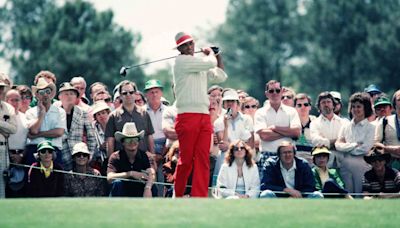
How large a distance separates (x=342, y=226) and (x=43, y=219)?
276cm

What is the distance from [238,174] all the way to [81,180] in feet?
6.90

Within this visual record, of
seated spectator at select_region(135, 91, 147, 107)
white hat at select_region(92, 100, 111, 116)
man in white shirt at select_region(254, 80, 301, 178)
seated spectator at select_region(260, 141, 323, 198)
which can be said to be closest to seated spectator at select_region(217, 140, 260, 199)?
seated spectator at select_region(260, 141, 323, 198)

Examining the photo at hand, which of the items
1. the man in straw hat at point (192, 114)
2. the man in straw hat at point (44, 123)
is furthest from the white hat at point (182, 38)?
the man in straw hat at point (44, 123)

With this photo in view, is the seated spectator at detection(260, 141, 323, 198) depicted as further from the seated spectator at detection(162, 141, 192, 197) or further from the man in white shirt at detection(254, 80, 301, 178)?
the seated spectator at detection(162, 141, 192, 197)

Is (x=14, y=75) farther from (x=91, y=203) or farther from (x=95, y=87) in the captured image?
(x=91, y=203)

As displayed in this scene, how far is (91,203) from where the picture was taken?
11984 millimetres

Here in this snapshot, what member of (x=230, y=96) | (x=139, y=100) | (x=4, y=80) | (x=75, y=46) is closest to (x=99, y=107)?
(x=139, y=100)

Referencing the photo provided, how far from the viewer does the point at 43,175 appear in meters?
15.7

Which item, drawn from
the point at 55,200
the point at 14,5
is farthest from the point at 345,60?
the point at 55,200

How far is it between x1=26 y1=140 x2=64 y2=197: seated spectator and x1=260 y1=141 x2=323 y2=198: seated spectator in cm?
276

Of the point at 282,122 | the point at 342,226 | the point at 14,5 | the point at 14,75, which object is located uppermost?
the point at 14,5

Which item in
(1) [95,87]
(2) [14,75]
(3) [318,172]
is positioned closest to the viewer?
(3) [318,172]

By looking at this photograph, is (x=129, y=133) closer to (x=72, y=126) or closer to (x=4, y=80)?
(x=72, y=126)

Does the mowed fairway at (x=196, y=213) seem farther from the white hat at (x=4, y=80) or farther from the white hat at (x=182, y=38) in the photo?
the white hat at (x=4, y=80)
